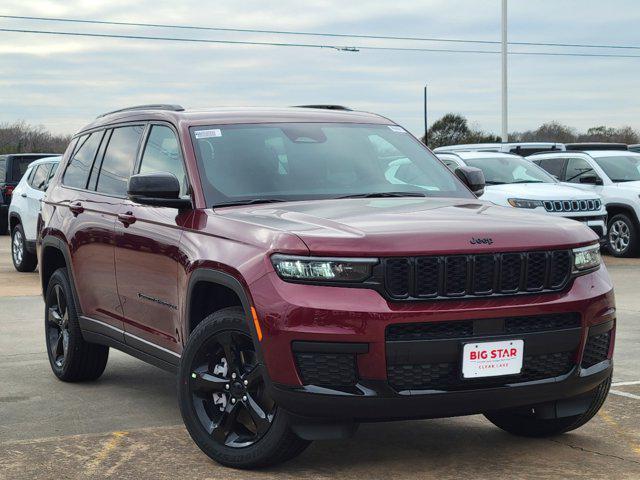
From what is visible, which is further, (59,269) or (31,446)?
(59,269)

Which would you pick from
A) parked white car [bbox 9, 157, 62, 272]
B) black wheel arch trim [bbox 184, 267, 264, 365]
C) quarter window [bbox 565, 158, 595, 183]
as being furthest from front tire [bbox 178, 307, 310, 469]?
quarter window [bbox 565, 158, 595, 183]

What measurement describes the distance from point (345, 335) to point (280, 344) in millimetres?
292

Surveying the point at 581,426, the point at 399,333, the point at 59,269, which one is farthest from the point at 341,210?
the point at 59,269

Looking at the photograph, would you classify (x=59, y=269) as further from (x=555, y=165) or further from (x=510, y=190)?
(x=555, y=165)

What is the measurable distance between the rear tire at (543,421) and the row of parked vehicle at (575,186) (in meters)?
10.4

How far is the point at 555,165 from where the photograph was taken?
65.7 feet

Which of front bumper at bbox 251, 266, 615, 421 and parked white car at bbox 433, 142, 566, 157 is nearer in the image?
front bumper at bbox 251, 266, 615, 421

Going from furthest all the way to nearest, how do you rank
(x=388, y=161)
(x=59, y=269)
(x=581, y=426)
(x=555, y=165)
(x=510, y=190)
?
(x=555, y=165) → (x=510, y=190) → (x=59, y=269) → (x=388, y=161) → (x=581, y=426)

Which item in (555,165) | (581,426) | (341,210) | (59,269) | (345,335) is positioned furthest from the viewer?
(555,165)

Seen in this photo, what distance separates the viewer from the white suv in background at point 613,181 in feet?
61.0

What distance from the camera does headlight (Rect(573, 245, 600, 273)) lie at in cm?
535

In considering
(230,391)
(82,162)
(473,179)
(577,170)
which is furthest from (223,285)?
(577,170)

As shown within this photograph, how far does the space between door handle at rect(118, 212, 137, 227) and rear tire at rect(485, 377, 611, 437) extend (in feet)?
7.44

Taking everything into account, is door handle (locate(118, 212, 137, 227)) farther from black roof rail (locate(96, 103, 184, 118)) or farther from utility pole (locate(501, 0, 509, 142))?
utility pole (locate(501, 0, 509, 142))
